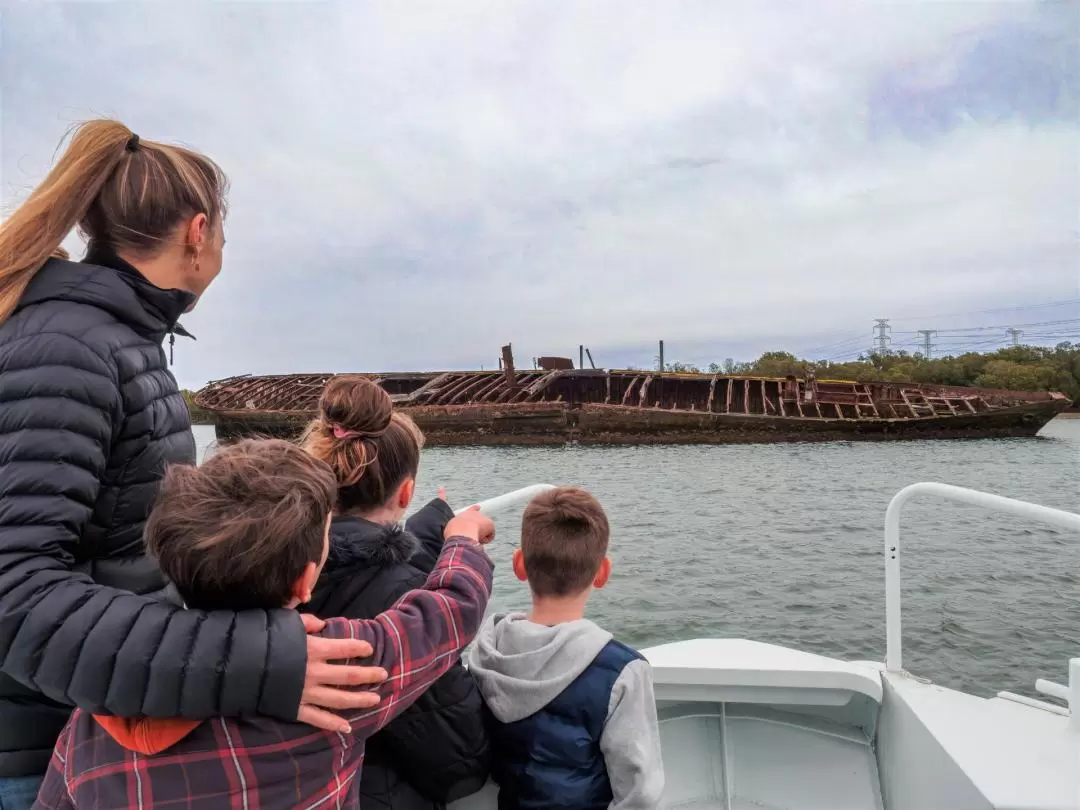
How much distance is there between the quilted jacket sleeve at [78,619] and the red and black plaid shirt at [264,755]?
0.08 meters

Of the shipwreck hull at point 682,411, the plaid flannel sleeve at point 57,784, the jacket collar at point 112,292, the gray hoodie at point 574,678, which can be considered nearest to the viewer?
the plaid flannel sleeve at point 57,784

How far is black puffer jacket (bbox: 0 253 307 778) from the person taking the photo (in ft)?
3.44

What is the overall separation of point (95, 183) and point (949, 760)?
8.69 ft

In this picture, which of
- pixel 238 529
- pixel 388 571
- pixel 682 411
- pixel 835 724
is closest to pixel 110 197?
pixel 238 529

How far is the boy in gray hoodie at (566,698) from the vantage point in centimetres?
169

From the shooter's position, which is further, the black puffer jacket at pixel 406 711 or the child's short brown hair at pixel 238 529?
the black puffer jacket at pixel 406 711

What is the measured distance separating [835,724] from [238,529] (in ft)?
8.14

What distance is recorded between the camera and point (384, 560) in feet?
5.24

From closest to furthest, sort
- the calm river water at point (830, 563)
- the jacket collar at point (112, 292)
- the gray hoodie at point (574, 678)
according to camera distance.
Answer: the jacket collar at point (112, 292) → the gray hoodie at point (574, 678) → the calm river water at point (830, 563)

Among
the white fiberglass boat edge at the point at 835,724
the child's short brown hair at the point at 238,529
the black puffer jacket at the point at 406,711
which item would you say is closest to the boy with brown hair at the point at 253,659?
the child's short brown hair at the point at 238,529

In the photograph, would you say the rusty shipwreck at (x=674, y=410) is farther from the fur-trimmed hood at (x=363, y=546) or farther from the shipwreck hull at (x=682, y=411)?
the fur-trimmed hood at (x=363, y=546)

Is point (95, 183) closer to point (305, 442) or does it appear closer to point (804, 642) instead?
point (305, 442)

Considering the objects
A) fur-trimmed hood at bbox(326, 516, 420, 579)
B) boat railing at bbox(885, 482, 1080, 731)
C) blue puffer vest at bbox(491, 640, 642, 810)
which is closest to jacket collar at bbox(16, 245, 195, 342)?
fur-trimmed hood at bbox(326, 516, 420, 579)

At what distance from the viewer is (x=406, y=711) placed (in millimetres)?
1577
